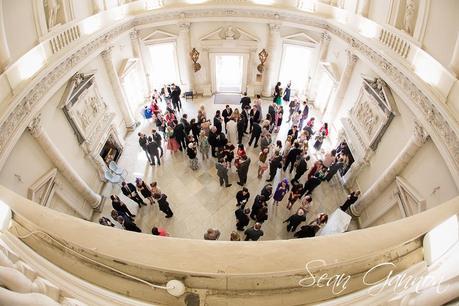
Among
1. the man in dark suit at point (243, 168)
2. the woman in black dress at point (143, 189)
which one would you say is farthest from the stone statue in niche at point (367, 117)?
the woman in black dress at point (143, 189)

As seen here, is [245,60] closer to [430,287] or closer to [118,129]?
[118,129]

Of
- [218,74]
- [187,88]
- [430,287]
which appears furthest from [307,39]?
[430,287]

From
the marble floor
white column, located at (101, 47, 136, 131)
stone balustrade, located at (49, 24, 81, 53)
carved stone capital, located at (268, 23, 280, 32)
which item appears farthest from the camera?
carved stone capital, located at (268, 23, 280, 32)

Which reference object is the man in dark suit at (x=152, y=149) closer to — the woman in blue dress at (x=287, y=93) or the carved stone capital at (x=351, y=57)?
the woman in blue dress at (x=287, y=93)

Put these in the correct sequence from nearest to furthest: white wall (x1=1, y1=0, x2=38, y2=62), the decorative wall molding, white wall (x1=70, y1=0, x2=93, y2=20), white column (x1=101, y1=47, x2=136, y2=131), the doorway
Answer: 1. the decorative wall molding
2. white wall (x1=1, y1=0, x2=38, y2=62)
3. white wall (x1=70, y1=0, x2=93, y2=20)
4. white column (x1=101, y1=47, x2=136, y2=131)
5. the doorway

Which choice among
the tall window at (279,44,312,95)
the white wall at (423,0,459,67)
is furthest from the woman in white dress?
the white wall at (423,0,459,67)

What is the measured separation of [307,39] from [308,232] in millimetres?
7884

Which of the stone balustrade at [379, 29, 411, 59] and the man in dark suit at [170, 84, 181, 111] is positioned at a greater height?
the man in dark suit at [170, 84, 181, 111]

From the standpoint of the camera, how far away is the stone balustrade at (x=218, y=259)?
2.29 m

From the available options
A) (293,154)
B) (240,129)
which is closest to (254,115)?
(240,129)

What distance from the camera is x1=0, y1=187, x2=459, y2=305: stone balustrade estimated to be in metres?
2.29

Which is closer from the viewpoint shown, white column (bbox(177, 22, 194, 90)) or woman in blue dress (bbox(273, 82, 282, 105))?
white column (bbox(177, 22, 194, 90))

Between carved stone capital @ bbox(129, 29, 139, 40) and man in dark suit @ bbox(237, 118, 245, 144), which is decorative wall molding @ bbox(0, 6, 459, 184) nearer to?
carved stone capital @ bbox(129, 29, 139, 40)

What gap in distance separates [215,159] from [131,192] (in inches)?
128
